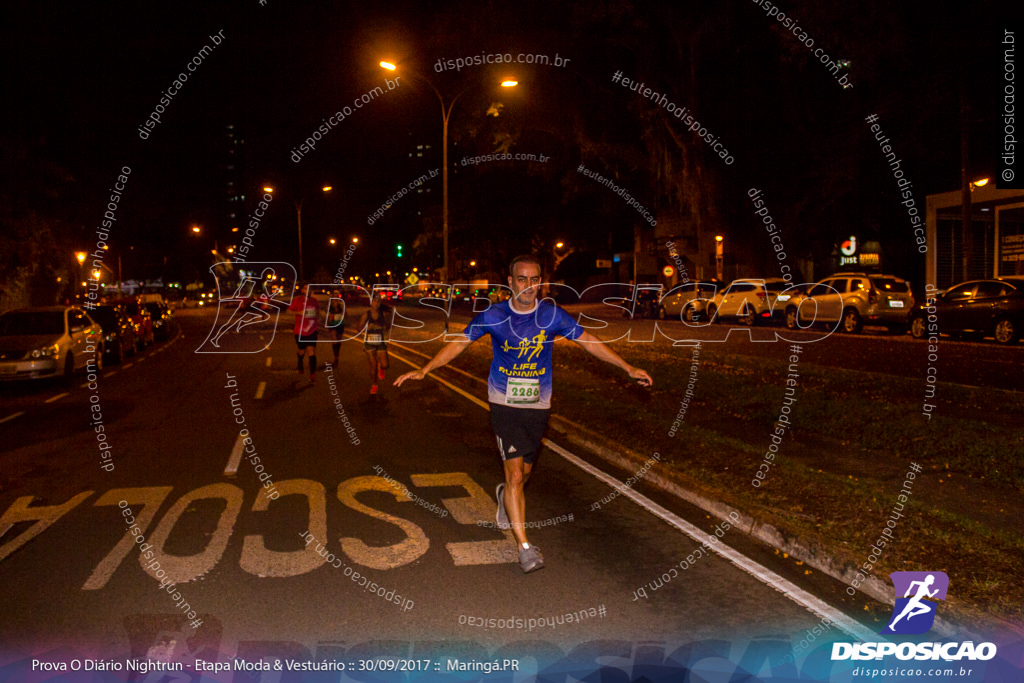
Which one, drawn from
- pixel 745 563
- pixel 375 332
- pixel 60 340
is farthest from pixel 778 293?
pixel 745 563

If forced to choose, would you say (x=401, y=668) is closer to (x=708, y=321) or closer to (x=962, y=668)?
(x=962, y=668)

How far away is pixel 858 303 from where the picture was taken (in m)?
24.7

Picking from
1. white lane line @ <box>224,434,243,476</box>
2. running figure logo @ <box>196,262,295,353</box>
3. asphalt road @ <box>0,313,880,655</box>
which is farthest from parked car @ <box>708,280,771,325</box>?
white lane line @ <box>224,434,243,476</box>

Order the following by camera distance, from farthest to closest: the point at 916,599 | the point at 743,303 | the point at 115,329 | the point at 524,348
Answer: the point at 743,303 < the point at 115,329 < the point at 524,348 < the point at 916,599

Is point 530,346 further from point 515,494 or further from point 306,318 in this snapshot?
point 306,318

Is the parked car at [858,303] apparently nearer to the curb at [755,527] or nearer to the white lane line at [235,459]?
the curb at [755,527]

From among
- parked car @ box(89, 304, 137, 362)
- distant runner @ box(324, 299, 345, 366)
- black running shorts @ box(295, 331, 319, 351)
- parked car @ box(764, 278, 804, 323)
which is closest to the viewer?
black running shorts @ box(295, 331, 319, 351)

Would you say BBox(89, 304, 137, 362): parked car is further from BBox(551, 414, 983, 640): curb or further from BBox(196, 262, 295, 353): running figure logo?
BBox(551, 414, 983, 640): curb

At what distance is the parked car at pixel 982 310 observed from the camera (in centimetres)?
1917

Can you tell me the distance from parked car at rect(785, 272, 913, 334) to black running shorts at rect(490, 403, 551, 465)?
21.8 meters

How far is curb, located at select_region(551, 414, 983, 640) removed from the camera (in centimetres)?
481

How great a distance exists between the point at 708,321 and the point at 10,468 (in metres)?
28.5

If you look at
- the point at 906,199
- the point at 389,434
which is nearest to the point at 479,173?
the point at 906,199

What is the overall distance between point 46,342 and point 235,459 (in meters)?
9.66
